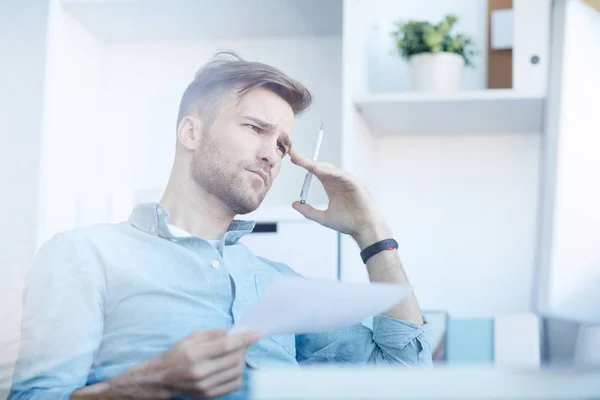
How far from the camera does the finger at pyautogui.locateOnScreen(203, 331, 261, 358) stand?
0.61 metres

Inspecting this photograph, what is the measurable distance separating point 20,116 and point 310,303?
2.56 feet

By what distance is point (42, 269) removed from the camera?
0.82 meters

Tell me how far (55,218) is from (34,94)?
0.67 feet

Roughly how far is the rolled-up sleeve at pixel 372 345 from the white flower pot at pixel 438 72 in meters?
0.52

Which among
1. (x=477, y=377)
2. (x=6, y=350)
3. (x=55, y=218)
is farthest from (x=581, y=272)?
(x=55, y=218)

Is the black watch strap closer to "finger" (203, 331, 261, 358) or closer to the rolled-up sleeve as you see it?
the rolled-up sleeve

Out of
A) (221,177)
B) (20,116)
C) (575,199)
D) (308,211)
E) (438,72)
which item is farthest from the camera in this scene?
(438,72)

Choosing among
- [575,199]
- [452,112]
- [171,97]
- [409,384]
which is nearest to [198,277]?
[171,97]

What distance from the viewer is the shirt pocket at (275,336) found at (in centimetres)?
93

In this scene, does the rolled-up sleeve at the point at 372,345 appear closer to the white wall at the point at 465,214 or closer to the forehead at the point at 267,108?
the forehead at the point at 267,108

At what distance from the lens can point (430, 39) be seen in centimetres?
135

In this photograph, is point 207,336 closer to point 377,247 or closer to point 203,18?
point 377,247

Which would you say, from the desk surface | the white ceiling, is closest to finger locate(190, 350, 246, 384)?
the desk surface

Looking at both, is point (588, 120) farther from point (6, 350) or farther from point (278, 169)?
point (6, 350)
